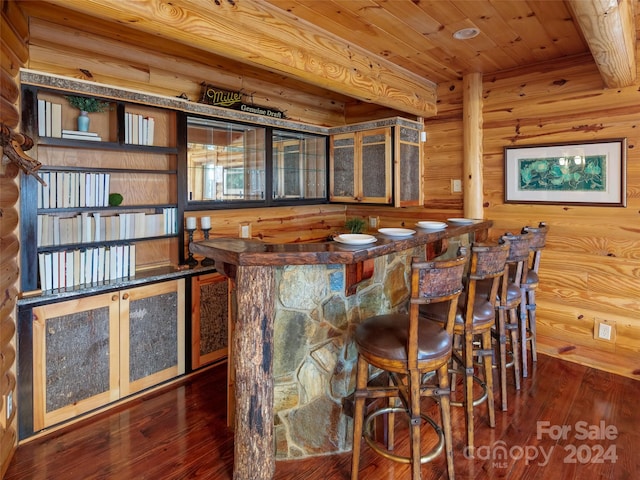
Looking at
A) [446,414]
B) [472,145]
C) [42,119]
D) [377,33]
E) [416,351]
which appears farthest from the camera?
[472,145]

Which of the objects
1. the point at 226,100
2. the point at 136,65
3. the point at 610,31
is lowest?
the point at 610,31

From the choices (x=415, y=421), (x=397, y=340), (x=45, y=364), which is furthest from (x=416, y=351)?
(x=45, y=364)

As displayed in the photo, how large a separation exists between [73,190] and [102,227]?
1.03ft

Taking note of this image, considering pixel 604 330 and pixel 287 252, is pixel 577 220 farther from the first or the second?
pixel 287 252

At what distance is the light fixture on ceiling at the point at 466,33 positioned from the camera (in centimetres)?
285

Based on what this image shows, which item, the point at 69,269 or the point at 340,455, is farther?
the point at 69,269

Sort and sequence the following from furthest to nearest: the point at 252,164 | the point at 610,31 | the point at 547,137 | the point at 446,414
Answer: the point at 252,164
the point at 547,137
the point at 610,31
the point at 446,414

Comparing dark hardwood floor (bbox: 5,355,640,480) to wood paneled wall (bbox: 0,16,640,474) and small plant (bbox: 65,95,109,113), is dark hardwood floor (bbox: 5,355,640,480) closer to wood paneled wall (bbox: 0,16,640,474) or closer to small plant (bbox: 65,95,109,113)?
wood paneled wall (bbox: 0,16,640,474)

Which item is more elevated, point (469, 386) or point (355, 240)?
point (355, 240)

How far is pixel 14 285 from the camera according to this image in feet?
7.55

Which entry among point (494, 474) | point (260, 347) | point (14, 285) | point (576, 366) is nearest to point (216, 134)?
point (14, 285)

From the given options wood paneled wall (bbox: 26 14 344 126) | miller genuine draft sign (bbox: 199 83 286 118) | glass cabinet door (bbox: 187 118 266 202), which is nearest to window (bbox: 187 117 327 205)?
glass cabinet door (bbox: 187 118 266 202)

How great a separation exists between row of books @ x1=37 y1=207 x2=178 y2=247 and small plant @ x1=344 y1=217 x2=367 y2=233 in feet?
7.03

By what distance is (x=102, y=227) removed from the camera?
2.83 m
